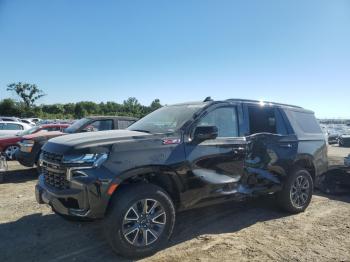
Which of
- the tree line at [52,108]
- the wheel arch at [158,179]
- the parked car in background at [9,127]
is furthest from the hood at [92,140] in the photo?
the tree line at [52,108]

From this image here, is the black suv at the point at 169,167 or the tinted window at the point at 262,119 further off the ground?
the tinted window at the point at 262,119

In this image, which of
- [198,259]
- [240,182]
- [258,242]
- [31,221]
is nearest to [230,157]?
[240,182]

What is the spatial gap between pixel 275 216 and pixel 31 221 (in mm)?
4189

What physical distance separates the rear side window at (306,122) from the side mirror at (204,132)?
8.30 ft

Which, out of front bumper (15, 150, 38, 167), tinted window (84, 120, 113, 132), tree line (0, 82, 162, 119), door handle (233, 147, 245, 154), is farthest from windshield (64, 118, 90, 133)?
tree line (0, 82, 162, 119)

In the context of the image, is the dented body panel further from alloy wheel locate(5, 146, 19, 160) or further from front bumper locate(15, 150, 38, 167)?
alloy wheel locate(5, 146, 19, 160)

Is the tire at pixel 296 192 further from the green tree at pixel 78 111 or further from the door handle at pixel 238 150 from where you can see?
the green tree at pixel 78 111

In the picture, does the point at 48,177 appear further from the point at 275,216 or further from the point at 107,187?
the point at 275,216

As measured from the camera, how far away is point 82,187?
12.5ft

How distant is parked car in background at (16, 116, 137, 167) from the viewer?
930cm

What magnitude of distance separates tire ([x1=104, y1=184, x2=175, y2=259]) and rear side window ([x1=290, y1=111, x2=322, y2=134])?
3450 mm

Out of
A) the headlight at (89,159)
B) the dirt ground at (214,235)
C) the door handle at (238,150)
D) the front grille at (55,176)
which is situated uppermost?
the headlight at (89,159)

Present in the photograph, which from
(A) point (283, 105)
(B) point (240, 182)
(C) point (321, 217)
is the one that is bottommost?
(C) point (321, 217)

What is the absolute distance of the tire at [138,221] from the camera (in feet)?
12.8
